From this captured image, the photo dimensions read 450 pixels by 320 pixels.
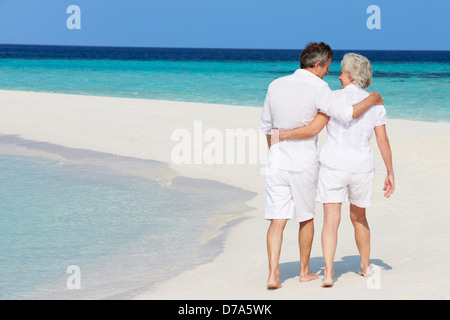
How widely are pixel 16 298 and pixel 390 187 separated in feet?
8.82

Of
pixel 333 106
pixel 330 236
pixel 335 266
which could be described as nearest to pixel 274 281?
pixel 330 236

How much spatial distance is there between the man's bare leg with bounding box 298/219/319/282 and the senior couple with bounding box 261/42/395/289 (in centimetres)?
11

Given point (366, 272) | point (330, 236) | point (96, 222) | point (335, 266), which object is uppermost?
point (330, 236)

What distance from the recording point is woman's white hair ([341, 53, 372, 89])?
13.8ft

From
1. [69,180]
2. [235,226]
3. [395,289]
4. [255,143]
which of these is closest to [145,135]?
[255,143]

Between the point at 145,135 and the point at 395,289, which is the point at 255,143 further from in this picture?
the point at 395,289

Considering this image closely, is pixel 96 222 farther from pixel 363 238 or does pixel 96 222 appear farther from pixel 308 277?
pixel 363 238

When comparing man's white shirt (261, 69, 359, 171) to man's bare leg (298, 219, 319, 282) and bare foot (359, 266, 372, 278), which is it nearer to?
man's bare leg (298, 219, 319, 282)

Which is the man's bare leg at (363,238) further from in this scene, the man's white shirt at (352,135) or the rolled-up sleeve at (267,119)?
the rolled-up sleeve at (267,119)

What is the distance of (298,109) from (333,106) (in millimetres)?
229

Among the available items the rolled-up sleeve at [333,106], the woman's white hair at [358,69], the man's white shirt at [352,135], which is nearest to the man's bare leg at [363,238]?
the man's white shirt at [352,135]

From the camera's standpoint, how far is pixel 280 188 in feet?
14.1

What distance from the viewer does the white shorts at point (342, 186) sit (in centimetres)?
423

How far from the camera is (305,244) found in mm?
4484
